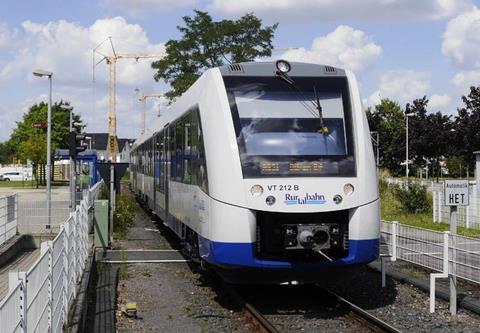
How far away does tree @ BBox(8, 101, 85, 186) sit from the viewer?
Answer: 62594mm

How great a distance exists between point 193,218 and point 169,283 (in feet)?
6.07

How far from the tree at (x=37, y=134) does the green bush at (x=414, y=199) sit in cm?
4149

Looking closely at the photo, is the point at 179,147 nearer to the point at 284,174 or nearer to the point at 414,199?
the point at 284,174

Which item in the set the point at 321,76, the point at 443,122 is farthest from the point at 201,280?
the point at 443,122

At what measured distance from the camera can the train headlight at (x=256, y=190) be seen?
31.0ft

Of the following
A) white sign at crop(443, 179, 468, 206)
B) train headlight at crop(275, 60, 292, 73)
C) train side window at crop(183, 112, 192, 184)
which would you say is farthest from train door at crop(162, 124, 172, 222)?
white sign at crop(443, 179, 468, 206)

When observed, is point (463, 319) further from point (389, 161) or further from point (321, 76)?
point (389, 161)

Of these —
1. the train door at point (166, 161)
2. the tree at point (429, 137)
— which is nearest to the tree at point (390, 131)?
the tree at point (429, 137)

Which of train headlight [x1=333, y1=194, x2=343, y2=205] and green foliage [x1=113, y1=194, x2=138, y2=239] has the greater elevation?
train headlight [x1=333, y1=194, x2=343, y2=205]

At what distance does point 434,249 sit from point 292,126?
3.05 m

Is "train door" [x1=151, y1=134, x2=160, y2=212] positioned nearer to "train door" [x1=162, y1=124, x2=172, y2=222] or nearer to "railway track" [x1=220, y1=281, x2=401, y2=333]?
"train door" [x1=162, y1=124, x2=172, y2=222]

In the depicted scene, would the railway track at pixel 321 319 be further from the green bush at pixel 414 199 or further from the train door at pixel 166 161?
the green bush at pixel 414 199

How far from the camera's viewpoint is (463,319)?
9.70m

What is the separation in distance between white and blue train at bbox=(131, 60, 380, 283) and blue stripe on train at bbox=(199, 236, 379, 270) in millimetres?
13
